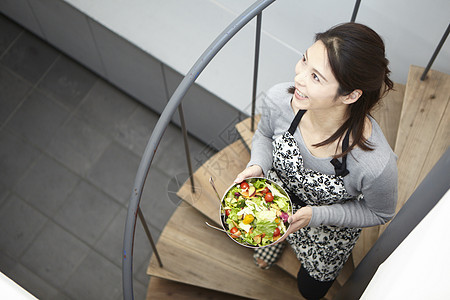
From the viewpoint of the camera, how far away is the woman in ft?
5.18

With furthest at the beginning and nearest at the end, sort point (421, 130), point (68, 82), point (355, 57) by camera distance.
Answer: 1. point (68, 82)
2. point (421, 130)
3. point (355, 57)

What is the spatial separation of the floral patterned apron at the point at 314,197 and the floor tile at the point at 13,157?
235 cm

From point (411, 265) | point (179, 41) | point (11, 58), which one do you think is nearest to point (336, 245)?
point (411, 265)

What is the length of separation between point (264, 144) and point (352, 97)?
54 centimetres

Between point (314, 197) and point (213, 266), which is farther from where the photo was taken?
point (213, 266)

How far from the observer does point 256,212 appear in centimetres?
183

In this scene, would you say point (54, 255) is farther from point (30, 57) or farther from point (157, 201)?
point (30, 57)

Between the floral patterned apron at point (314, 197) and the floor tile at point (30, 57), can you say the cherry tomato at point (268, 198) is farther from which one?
the floor tile at point (30, 57)

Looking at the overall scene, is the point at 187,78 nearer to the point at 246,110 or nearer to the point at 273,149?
the point at 273,149

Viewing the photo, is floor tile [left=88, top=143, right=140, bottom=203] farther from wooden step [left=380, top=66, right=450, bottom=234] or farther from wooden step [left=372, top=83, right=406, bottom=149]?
wooden step [left=380, top=66, right=450, bottom=234]

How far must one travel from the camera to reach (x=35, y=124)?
3953 mm

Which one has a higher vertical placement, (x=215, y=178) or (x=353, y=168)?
(x=353, y=168)

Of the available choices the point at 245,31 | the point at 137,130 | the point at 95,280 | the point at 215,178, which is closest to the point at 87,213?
the point at 95,280

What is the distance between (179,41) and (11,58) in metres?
1.73
